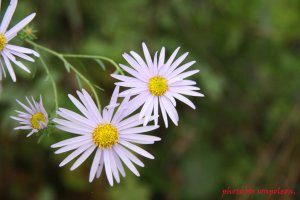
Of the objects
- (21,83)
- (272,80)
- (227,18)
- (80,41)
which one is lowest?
(21,83)

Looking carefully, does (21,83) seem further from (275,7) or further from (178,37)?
(275,7)

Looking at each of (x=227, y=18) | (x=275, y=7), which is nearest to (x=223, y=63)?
(x=227, y=18)

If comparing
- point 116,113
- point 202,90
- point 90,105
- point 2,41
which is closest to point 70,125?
point 90,105

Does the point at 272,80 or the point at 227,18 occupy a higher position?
the point at 227,18

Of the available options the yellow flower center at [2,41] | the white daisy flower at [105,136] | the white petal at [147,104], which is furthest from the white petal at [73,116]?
the yellow flower center at [2,41]

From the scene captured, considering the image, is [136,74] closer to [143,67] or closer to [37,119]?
[143,67]

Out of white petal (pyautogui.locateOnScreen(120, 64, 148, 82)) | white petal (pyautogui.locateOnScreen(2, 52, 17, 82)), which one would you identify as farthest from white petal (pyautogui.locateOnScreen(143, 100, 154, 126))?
white petal (pyautogui.locateOnScreen(2, 52, 17, 82))

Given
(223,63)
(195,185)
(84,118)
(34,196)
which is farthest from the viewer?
(223,63)

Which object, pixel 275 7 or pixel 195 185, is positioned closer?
pixel 195 185
